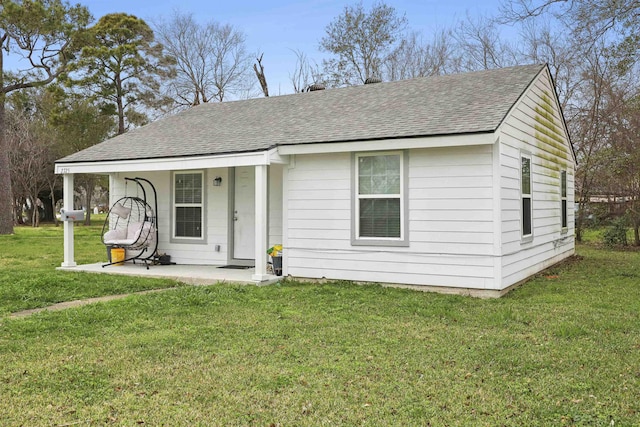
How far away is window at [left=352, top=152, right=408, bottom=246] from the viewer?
26.9ft

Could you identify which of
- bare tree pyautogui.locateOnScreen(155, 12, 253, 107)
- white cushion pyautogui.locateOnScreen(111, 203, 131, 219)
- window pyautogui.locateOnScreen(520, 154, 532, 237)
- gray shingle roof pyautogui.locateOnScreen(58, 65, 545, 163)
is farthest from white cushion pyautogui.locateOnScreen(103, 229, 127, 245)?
bare tree pyautogui.locateOnScreen(155, 12, 253, 107)

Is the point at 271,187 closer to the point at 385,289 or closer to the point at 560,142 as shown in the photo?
the point at 385,289

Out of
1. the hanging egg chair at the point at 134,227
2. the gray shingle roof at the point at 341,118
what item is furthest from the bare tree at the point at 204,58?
the hanging egg chair at the point at 134,227

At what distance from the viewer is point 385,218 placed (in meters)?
8.30

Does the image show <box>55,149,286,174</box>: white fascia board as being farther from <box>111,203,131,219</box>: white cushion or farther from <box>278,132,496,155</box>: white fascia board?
<box>111,203,131,219</box>: white cushion

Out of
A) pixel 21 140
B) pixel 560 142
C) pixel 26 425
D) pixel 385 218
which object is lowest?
pixel 26 425

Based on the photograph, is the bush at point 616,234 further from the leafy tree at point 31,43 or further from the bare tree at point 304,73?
the leafy tree at point 31,43

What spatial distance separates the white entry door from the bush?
1119cm

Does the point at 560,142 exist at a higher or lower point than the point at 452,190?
higher

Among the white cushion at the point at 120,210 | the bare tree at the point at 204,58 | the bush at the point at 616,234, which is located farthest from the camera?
the bare tree at the point at 204,58

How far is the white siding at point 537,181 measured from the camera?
26.2ft

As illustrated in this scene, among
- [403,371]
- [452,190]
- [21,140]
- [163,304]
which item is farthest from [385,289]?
[21,140]

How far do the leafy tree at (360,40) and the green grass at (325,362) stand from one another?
20.4m

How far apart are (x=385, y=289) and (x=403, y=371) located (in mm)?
3726
